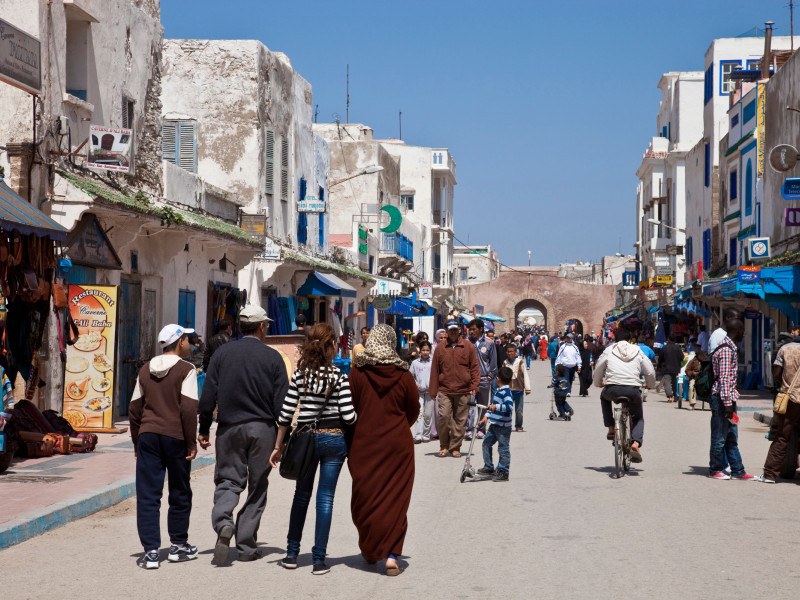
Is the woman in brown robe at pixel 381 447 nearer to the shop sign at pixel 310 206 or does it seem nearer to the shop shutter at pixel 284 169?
Result: the shop shutter at pixel 284 169

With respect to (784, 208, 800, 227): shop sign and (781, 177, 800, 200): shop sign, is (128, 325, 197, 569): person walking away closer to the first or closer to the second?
(781, 177, 800, 200): shop sign

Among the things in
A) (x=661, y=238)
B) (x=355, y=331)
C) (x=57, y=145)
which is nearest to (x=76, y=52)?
(x=57, y=145)

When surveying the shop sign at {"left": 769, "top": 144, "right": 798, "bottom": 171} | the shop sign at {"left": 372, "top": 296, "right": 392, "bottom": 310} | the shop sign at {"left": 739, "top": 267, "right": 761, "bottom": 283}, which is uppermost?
the shop sign at {"left": 769, "top": 144, "right": 798, "bottom": 171}

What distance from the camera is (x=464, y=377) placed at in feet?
45.8

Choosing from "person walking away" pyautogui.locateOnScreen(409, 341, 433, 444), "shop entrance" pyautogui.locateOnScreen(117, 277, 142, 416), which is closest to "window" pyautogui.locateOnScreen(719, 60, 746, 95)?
"person walking away" pyautogui.locateOnScreen(409, 341, 433, 444)

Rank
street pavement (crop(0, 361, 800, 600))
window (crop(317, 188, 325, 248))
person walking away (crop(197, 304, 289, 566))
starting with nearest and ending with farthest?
street pavement (crop(0, 361, 800, 600)) < person walking away (crop(197, 304, 289, 566)) < window (crop(317, 188, 325, 248))

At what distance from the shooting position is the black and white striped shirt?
22.9 feet

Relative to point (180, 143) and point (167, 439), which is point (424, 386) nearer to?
point (167, 439)

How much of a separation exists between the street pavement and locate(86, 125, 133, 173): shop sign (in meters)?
5.81

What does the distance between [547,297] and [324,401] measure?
81074mm

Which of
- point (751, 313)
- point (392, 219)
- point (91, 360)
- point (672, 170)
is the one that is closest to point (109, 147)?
point (91, 360)

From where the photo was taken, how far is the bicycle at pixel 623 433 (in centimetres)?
1166

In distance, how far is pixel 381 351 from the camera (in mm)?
7035

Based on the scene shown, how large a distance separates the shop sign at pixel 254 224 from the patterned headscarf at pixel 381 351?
17419 millimetres
